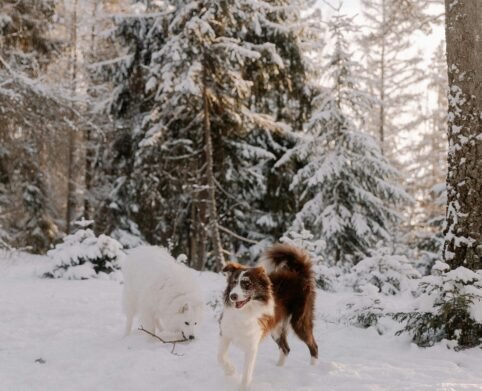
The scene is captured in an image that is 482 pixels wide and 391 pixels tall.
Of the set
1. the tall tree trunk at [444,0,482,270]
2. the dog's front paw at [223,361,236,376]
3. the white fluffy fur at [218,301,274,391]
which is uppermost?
the tall tree trunk at [444,0,482,270]

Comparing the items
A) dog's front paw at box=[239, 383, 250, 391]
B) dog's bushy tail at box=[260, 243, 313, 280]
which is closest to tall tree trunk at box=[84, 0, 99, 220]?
dog's bushy tail at box=[260, 243, 313, 280]

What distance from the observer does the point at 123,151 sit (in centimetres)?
1980

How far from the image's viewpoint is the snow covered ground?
191 inches

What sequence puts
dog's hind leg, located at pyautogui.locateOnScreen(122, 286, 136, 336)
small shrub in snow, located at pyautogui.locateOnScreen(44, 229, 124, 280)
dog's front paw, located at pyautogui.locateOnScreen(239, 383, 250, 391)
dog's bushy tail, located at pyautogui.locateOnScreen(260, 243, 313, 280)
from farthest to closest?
small shrub in snow, located at pyautogui.locateOnScreen(44, 229, 124, 280)
dog's hind leg, located at pyautogui.locateOnScreen(122, 286, 136, 336)
dog's bushy tail, located at pyautogui.locateOnScreen(260, 243, 313, 280)
dog's front paw, located at pyautogui.locateOnScreen(239, 383, 250, 391)

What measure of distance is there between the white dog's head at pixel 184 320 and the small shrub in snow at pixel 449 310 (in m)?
2.76

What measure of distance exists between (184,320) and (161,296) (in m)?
0.46

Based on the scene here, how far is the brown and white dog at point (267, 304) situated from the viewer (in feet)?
15.9

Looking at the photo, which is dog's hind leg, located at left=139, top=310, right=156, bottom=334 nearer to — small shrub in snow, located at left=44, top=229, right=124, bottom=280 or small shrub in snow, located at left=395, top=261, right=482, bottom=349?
small shrub in snow, located at left=395, top=261, right=482, bottom=349

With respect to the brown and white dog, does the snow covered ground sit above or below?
below

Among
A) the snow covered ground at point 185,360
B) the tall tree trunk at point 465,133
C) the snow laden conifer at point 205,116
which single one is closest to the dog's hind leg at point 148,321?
the snow covered ground at point 185,360

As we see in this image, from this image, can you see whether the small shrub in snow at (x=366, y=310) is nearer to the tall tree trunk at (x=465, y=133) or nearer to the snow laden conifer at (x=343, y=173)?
the tall tree trunk at (x=465, y=133)

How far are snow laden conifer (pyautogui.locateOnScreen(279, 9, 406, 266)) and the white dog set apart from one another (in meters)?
8.96

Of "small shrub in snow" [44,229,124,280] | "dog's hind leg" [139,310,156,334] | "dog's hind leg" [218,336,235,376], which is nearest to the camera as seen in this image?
"dog's hind leg" [218,336,235,376]

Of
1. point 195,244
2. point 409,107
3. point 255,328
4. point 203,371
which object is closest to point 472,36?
point 255,328
